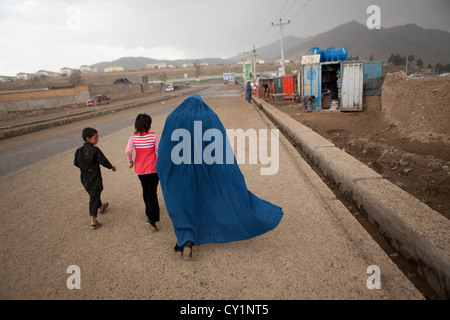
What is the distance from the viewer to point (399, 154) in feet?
18.4

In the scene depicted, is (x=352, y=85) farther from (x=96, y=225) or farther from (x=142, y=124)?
(x=96, y=225)

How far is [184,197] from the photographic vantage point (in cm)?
260

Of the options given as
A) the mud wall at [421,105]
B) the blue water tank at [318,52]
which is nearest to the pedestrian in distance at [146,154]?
the mud wall at [421,105]

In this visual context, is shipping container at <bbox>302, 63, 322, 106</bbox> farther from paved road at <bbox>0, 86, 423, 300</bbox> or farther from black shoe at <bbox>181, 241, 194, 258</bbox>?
black shoe at <bbox>181, 241, 194, 258</bbox>

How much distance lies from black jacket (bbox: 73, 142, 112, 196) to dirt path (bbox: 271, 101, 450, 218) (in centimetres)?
437

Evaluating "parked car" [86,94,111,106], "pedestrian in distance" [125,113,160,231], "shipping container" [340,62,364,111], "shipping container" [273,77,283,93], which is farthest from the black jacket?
"parked car" [86,94,111,106]

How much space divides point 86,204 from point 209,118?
2.77 meters

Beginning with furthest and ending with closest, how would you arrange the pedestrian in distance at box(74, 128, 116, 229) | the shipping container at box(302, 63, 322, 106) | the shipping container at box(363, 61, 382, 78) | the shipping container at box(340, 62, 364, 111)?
the shipping container at box(302, 63, 322, 106)
the shipping container at box(363, 61, 382, 78)
the shipping container at box(340, 62, 364, 111)
the pedestrian in distance at box(74, 128, 116, 229)

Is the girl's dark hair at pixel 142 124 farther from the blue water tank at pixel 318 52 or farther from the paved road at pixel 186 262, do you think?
the blue water tank at pixel 318 52

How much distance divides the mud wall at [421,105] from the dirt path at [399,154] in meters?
0.35

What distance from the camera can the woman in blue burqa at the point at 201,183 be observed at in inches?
102

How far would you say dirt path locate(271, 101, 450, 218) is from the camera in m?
3.95
